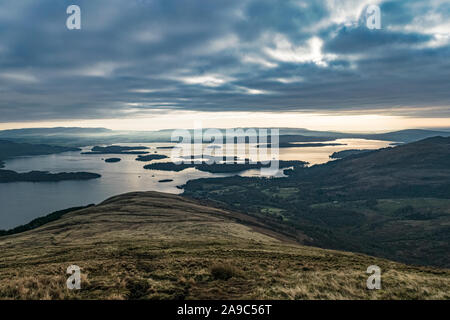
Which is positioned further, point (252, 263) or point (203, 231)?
point (203, 231)

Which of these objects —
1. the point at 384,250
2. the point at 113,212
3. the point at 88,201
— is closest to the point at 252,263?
the point at 113,212

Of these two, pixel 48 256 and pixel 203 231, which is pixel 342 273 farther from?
pixel 203 231

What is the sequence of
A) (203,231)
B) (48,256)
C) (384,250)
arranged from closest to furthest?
(48,256) → (203,231) → (384,250)

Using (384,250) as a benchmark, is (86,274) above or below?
above

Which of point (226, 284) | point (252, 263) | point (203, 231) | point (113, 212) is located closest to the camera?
point (226, 284)
